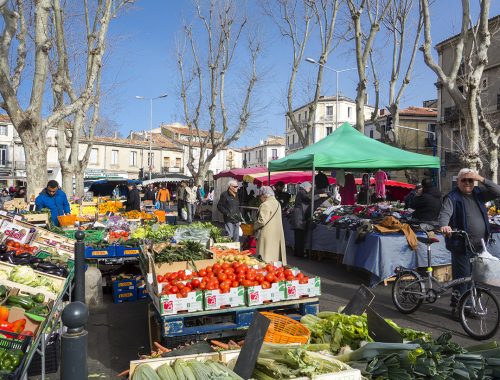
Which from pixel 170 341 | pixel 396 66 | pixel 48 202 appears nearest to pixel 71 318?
pixel 170 341

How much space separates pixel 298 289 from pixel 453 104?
3555cm

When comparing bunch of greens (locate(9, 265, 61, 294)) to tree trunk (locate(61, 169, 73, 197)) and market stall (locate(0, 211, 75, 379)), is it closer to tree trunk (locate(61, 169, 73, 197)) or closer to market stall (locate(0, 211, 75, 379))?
market stall (locate(0, 211, 75, 379))

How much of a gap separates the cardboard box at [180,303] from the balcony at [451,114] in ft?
112

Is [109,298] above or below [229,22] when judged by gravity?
below

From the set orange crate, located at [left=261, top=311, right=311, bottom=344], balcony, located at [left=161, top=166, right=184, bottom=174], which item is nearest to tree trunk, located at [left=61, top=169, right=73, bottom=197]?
orange crate, located at [left=261, top=311, right=311, bottom=344]

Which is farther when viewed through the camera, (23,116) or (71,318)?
(23,116)

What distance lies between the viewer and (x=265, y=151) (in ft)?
285

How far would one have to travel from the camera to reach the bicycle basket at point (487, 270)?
195 inches

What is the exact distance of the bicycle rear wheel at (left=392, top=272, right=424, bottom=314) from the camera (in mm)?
6058

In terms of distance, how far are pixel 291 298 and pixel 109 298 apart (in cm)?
395

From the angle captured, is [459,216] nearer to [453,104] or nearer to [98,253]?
[98,253]

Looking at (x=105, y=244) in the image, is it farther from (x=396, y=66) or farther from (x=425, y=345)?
(x=396, y=66)

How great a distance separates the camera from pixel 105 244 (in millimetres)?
7746

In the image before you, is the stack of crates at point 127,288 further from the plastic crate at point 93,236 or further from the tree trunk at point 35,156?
the tree trunk at point 35,156
